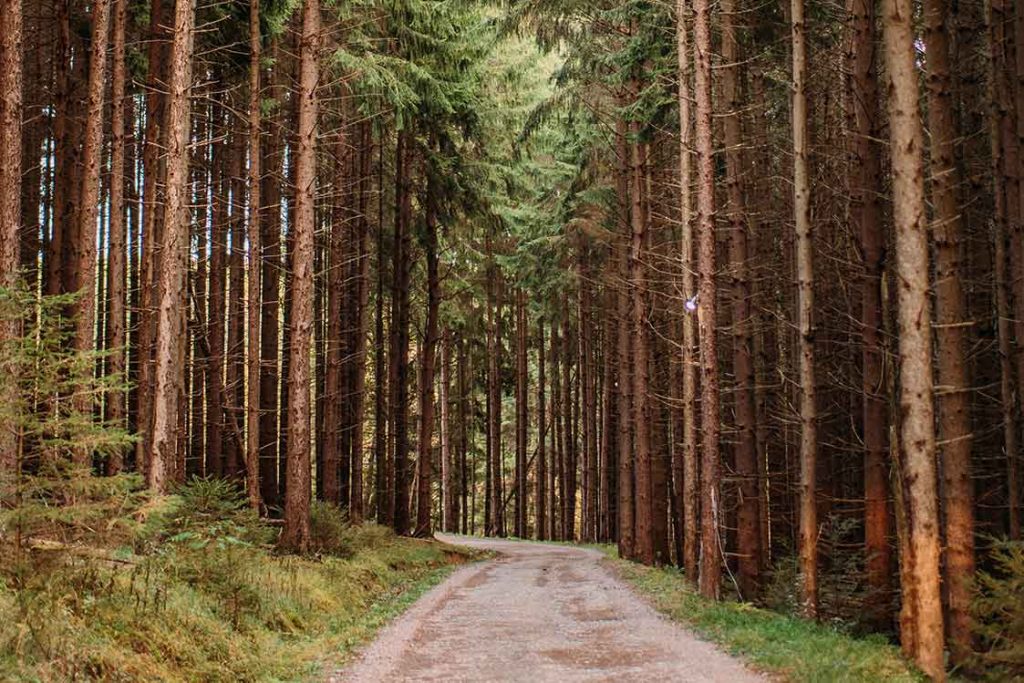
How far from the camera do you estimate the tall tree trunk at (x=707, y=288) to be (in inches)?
591

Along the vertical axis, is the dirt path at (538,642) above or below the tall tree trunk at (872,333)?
below

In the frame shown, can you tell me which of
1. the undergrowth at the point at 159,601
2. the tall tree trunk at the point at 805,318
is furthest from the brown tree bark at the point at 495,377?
the undergrowth at the point at 159,601

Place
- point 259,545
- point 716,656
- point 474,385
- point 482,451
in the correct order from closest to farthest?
point 716,656 < point 259,545 < point 474,385 < point 482,451

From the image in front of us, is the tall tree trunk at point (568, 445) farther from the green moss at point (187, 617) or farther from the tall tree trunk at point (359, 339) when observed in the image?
the green moss at point (187, 617)

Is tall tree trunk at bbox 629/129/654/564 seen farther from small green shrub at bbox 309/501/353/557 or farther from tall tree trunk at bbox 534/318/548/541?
tall tree trunk at bbox 534/318/548/541

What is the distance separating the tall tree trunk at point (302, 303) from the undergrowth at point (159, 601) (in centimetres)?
128

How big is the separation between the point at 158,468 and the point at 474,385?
33.0 m

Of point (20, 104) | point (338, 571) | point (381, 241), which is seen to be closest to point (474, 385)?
point (381, 241)

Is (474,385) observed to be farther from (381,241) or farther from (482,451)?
(381,241)

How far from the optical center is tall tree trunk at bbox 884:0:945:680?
9.66 metres

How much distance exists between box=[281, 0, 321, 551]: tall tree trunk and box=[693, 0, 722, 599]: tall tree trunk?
6.88 m

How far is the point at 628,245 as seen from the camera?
903 inches

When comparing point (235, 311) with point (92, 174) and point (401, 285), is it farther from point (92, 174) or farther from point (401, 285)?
point (92, 174)

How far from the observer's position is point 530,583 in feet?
61.5
